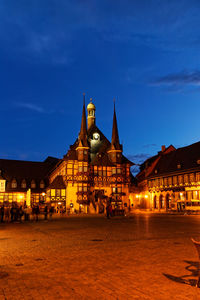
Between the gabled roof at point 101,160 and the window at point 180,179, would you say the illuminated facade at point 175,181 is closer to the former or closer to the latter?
the window at point 180,179

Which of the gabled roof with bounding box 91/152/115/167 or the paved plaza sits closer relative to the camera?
the paved plaza

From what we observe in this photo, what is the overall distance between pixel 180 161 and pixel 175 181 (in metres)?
3.78

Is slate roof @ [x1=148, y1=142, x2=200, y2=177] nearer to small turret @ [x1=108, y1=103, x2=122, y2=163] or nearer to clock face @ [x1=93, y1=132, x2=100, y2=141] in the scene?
small turret @ [x1=108, y1=103, x2=122, y2=163]

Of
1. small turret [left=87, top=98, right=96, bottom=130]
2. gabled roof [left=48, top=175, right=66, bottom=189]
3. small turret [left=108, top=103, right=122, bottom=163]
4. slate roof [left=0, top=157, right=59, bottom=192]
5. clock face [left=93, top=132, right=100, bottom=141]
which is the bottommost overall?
gabled roof [left=48, top=175, right=66, bottom=189]

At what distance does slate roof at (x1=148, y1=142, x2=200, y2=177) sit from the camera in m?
51.5

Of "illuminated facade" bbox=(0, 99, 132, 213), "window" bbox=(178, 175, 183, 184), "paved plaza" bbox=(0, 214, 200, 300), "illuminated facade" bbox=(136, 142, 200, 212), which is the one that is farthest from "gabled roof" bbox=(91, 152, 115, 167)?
"paved plaza" bbox=(0, 214, 200, 300)

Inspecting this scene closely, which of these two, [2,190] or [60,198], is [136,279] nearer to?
[60,198]

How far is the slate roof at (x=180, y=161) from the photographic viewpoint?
5146 cm

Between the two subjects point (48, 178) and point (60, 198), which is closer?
point (60, 198)

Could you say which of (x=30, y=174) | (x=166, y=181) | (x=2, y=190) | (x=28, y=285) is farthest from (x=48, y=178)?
(x=28, y=285)

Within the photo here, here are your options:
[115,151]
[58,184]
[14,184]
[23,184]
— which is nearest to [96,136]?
[115,151]

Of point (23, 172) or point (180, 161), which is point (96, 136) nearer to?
point (180, 161)

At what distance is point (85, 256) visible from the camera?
30.9 ft

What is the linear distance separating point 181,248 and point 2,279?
21.5 feet
